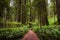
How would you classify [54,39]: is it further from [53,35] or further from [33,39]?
[33,39]

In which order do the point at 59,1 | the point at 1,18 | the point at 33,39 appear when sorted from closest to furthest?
the point at 33,39, the point at 59,1, the point at 1,18

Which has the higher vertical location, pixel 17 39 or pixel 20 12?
pixel 20 12

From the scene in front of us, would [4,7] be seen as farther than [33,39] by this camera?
Yes

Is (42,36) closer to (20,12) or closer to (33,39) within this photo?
(33,39)

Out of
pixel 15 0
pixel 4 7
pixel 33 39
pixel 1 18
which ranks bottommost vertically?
pixel 33 39

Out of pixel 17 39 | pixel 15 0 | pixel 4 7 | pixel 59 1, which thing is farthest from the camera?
pixel 15 0

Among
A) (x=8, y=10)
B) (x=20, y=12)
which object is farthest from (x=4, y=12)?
(x=20, y=12)

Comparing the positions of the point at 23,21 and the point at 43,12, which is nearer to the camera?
the point at 43,12

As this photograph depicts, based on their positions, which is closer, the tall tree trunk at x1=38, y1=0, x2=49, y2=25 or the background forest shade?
the background forest shade

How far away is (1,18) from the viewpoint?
15.7 m

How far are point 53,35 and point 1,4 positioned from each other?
241 inches

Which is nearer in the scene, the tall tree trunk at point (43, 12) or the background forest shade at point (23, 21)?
the background forest shade at point (23, 21)

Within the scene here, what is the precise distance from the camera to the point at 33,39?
36.8 feet

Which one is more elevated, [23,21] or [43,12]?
[43,12]
